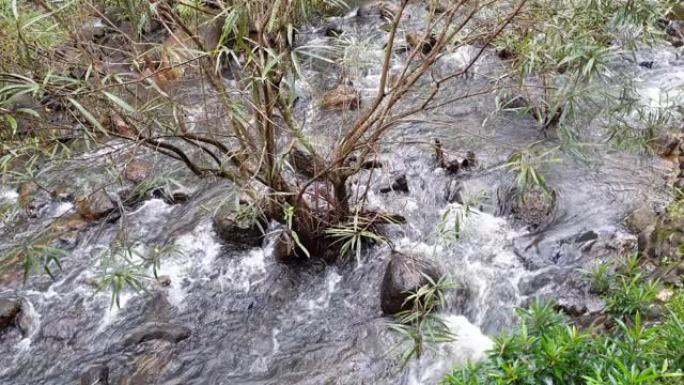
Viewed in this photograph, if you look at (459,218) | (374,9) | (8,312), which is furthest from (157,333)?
(374,9)

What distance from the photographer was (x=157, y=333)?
4176 mm

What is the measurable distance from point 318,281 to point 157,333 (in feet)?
4.54

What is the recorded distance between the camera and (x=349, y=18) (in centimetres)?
941

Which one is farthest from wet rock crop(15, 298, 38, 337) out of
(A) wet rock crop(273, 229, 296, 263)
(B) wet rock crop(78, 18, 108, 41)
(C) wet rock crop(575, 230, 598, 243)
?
(C) wet rock crop(575, 230, 598, 243)

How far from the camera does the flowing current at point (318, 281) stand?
3.95 meters

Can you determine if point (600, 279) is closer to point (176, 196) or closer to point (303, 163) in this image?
point (303, 163)

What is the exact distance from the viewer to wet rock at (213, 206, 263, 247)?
16.4 ft

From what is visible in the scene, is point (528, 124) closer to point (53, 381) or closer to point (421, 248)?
point (421, 248)

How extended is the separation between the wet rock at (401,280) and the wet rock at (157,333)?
63.6 inches

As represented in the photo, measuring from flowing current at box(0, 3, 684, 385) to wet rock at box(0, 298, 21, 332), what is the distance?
0.06 m

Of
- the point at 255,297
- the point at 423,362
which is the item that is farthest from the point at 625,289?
the point at 255,297

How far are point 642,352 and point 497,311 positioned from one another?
2223 millimetres

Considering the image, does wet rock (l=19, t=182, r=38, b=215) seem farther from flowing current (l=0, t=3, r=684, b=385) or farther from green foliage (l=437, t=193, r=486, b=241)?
green foliage (l=437, t=193, r=486, b=241)

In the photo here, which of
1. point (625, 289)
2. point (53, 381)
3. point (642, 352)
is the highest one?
point (642, 352)
